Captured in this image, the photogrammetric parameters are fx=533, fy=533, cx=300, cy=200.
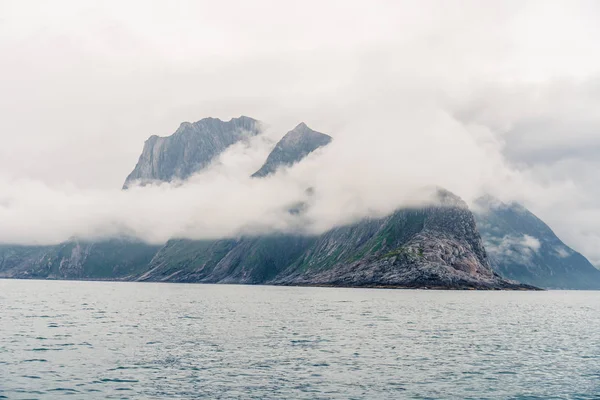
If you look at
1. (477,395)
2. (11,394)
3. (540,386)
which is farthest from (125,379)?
(540,386)

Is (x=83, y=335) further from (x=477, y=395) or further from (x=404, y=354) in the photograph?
(x=477, y=395)

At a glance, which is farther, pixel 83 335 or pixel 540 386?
pixel 83 335

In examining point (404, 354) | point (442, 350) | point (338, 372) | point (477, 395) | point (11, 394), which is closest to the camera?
point (11, 394)

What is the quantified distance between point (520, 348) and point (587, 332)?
147 feet

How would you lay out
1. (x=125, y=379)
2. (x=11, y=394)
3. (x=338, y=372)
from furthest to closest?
(x=338, y=372) → (x=125, y=379) → (x=11, y=394)

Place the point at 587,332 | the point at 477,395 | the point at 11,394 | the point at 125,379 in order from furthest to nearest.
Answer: the point at 587,332
the point at 125,379
the point at 477,395
the point at 11,394

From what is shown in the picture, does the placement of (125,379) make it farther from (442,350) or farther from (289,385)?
(442,350)

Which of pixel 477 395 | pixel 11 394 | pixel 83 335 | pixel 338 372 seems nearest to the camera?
pixel 11 394

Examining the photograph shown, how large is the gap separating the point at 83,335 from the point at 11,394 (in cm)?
4418

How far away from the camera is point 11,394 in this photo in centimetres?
4962

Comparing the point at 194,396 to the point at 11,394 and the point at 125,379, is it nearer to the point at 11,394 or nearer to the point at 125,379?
the point at 125,379

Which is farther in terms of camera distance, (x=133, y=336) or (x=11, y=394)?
(x=133, y=336)

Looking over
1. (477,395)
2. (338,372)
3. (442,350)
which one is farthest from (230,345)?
(477,395)

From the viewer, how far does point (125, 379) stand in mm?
56906
